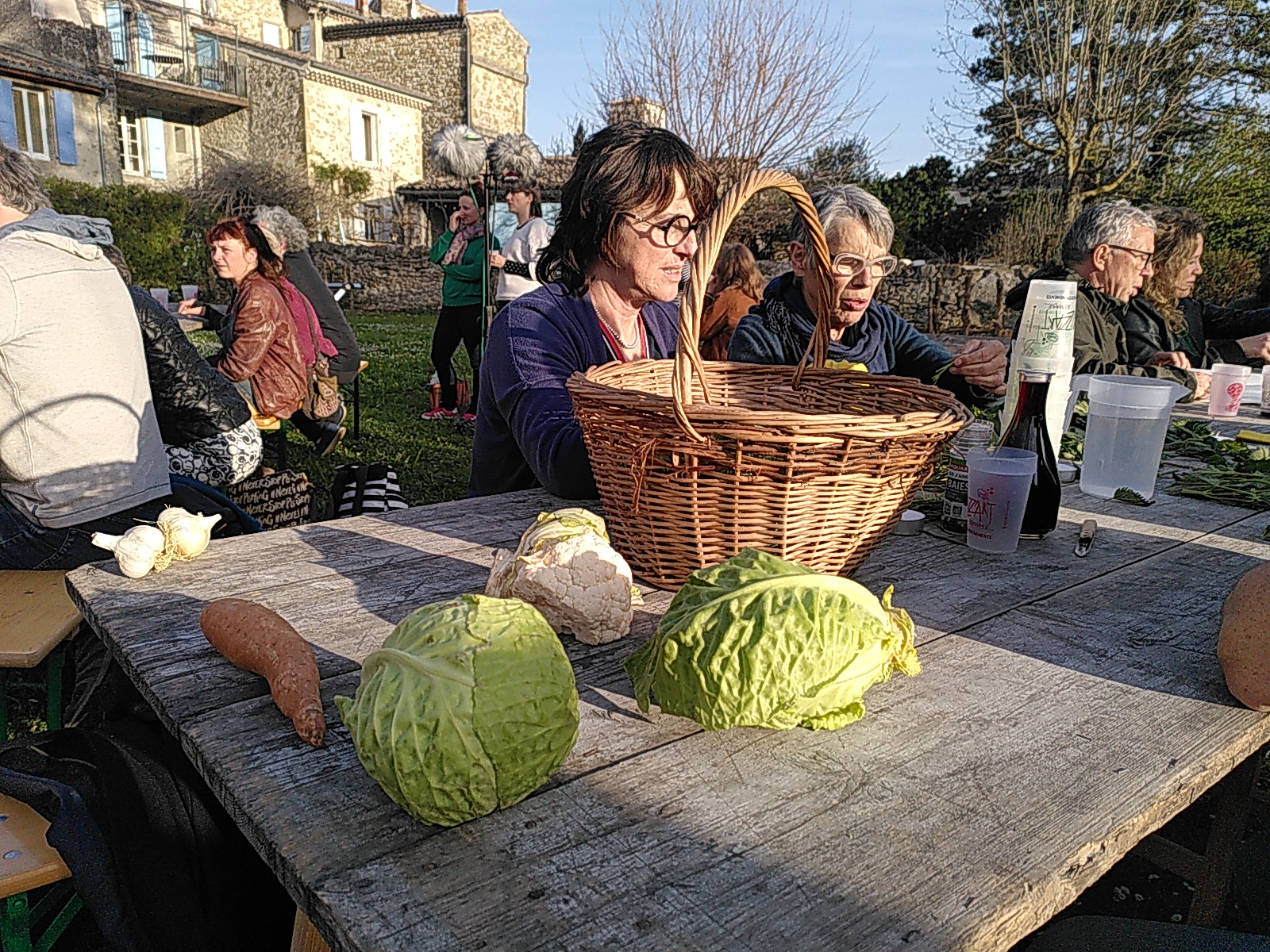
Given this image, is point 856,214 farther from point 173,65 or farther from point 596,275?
point 173,65

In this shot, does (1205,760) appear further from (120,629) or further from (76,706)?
(76,706)

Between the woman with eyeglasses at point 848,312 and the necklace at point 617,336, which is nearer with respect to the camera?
the necklace at point 617,336

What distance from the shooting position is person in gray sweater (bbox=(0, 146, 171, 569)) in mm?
2463

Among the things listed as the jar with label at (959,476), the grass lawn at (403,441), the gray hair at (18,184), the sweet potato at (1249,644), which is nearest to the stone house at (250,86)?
the grass lawn at (403,441)

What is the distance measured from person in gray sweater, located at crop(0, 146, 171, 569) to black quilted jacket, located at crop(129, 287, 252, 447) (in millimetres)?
448

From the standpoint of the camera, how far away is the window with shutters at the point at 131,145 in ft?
88.9

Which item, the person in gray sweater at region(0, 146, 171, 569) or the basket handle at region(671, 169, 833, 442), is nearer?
the basket handle at region(671, 169, 833, 442)

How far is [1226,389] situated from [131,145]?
32.3 m

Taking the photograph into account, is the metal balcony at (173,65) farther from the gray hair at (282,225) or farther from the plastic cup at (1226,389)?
the plastic cup at (1226,389)

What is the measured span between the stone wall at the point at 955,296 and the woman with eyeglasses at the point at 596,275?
10786 mm

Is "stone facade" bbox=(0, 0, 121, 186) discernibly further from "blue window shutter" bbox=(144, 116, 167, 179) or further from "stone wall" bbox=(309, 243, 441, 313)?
"stone wall" bbox=(309, 243, 441, 313)

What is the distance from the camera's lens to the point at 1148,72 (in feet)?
46.5

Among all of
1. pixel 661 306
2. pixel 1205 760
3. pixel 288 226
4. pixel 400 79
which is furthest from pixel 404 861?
pixel 400 79

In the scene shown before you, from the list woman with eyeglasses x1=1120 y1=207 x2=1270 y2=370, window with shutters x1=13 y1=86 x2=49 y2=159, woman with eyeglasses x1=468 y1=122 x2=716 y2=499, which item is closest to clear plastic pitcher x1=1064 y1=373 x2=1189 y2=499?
woman with eyeglasses x1=468 y1=122 x2=716 y2=499
